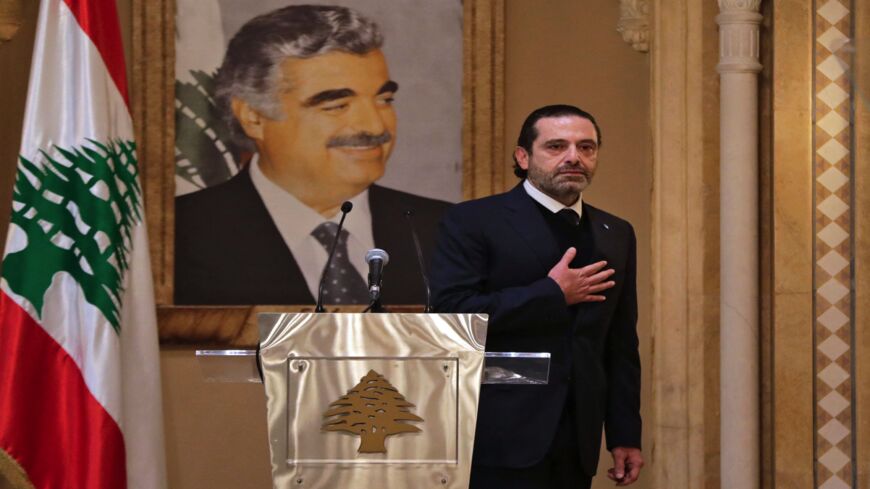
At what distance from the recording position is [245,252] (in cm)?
516

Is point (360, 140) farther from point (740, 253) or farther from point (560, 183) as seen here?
point (560, 183)

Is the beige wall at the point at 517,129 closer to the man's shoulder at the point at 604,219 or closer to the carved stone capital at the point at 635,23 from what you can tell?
the carved stone capital at the point at 635,23

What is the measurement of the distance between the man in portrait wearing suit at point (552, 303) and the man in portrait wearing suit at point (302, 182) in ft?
6.33

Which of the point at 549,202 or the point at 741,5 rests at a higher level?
the point at 741,5

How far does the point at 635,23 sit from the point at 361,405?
3.06 meters

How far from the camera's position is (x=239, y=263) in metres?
5.15

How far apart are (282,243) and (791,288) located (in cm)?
204

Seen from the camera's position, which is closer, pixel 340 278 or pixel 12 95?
pixel 12 95

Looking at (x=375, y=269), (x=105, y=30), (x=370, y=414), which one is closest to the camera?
(x=370, y=414)

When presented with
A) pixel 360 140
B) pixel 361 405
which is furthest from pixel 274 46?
pixel 361 405

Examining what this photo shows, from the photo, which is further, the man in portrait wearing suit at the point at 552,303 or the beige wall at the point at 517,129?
the beige wall at the point at 517,129

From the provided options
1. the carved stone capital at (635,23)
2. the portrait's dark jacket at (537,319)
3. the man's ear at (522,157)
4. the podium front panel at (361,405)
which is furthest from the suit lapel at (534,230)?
the carved stone capital at (635,23)

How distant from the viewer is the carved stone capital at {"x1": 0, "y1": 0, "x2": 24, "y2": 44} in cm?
490

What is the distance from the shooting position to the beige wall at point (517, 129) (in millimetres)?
5109
